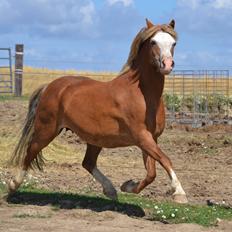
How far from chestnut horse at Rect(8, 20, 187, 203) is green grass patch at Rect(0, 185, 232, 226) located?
242 millimetres

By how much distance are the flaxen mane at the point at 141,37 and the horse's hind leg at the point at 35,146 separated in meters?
1.42

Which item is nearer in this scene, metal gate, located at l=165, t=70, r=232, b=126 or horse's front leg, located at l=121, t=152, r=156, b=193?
horse's front leg, located at l=121, t=152, r=156, b=193

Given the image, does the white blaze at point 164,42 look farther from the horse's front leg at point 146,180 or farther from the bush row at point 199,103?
the bush row at point 199,103

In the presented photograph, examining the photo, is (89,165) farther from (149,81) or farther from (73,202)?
(149,81)

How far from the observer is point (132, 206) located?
9891mm

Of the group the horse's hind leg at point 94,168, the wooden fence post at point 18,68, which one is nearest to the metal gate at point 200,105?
the wooden fence post at point 18,68

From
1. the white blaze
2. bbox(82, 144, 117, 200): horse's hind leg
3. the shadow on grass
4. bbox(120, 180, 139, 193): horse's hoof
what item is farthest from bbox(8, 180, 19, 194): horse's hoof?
the white blaze

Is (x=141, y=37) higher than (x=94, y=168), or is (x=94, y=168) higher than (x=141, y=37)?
→ (x=141, y=37)

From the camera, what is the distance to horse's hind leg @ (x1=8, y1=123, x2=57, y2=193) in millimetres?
10430

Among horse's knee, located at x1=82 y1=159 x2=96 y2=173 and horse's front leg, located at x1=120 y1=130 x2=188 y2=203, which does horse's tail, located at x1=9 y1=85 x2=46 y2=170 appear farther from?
horse's front leg, located at x1=120 y1=130 x2=188 y2=203

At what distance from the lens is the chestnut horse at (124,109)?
9211mm

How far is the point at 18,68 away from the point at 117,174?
16650 millimetres

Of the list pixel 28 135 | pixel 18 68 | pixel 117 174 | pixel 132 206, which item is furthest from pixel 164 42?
pixel 18 68

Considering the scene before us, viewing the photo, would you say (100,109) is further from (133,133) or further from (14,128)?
(14,128)
